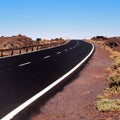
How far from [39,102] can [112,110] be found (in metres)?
2.25

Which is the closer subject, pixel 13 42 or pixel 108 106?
pixel 108 106

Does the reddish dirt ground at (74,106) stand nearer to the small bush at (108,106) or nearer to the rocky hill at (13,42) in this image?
the small bush at (108,106)

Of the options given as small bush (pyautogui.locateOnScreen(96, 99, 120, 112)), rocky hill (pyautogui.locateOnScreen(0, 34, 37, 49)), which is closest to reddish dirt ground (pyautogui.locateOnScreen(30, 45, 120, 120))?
small bush (pyautogui.locateOnScreen(96, 99, 120, 112))

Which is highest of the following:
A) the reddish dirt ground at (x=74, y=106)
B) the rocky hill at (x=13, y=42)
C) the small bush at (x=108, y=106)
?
the small bush at (x=108, y=106)

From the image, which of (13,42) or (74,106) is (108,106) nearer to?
(74,106)

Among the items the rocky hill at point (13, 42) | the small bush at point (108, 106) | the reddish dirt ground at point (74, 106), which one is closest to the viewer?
the reddish dirt ground at point (74, 106)

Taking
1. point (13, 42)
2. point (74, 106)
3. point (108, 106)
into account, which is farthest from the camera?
point (13, 42)

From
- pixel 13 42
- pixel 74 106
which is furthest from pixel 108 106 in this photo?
pixel 13 42

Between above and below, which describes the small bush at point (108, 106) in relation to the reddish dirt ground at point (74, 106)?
above

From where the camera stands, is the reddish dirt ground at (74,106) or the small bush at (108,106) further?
the small bush at (108,106)

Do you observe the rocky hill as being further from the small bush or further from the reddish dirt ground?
the small bush

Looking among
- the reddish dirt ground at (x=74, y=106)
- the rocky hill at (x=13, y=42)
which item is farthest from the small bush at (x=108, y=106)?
the rocky hill at (x=13, y=42)

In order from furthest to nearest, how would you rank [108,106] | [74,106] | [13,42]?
[13,42], [74,106], [108,106]

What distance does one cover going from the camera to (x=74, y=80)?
16.4 meters
